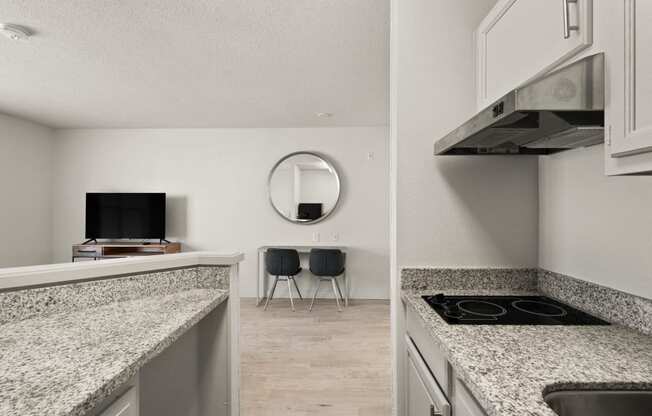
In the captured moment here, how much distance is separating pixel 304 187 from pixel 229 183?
1085 millimetres

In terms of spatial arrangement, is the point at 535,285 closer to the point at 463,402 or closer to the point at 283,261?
the point at 463,402

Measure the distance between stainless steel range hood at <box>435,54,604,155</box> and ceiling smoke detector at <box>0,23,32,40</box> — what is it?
282 cm

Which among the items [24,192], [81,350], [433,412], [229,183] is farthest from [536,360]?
[24,192]

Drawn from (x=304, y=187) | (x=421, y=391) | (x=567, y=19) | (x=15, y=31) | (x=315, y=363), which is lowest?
(x=315, y=363)

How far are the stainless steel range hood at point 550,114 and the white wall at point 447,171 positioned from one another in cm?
26

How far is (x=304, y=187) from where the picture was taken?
4805 millimetres

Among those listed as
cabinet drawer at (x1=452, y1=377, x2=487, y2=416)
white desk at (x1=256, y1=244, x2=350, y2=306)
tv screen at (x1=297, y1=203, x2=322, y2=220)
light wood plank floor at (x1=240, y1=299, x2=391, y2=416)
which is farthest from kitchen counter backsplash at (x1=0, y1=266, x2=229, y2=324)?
tv screen at (x1=297, y1=203, x2=322, y2=220)

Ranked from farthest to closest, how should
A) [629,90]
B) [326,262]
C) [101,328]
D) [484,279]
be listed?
[326,262] → [484,279] → [101,328] → [629,90]

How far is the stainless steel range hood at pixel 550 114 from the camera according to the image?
835 mm

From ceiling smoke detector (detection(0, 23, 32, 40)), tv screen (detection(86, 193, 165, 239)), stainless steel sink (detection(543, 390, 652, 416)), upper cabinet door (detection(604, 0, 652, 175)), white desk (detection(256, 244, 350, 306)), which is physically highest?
ceiling smoke detector (detection(0, 23, 32, 40))

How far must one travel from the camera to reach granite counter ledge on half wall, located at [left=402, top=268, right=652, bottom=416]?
70 cm

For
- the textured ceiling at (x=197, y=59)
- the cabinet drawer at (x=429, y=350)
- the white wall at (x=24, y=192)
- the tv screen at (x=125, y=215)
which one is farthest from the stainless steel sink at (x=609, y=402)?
the white wall at (x=24, y=192)

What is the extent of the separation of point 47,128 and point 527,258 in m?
6.03

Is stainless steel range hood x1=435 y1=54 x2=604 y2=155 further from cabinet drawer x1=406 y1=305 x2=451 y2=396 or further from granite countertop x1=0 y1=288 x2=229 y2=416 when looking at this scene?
granite countertop x1=0 y1=288 x2=229 y2=416
